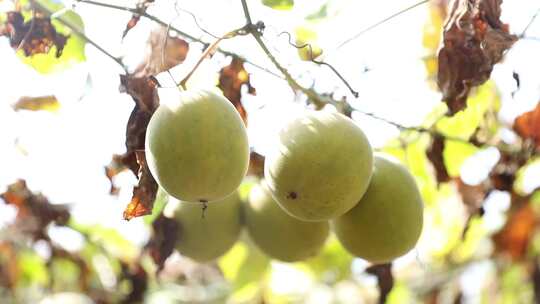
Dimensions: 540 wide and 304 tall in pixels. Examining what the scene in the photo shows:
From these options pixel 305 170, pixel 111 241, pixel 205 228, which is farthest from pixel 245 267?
pixel 305 170

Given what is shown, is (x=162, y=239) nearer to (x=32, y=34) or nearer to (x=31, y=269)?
(x=32, y=34)

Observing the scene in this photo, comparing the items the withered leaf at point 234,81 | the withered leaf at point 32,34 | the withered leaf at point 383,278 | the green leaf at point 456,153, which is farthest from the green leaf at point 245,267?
the withered leaf at point 32,34

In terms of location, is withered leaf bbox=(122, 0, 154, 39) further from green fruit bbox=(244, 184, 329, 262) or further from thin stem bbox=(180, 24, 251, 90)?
green fruit bbox=(244, 184, 329, 262)

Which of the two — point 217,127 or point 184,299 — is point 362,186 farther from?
point 184,299

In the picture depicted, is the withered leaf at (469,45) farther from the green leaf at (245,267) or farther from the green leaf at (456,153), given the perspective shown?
the green leaf at (245,267)

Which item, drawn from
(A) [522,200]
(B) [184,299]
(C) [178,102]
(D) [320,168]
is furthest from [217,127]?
(B) [184,299]
